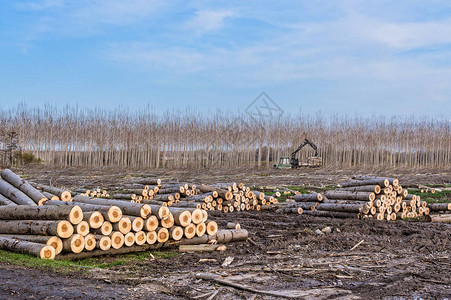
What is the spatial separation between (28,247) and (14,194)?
4.10m

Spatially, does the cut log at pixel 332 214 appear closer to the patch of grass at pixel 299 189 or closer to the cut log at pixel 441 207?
the cut log at pixel 441 207

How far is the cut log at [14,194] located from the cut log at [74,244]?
129 inches

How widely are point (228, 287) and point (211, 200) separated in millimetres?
9517

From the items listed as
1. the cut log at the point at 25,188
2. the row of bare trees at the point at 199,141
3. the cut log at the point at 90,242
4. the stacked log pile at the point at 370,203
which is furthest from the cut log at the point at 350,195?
the row of bare trees at the point at 199,141

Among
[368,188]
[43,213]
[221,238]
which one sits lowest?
[221,238]

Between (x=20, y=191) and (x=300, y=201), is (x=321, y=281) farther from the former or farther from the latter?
(x=300, y=201)

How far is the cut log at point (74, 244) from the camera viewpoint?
7.52 m

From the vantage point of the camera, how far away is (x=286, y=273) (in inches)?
269

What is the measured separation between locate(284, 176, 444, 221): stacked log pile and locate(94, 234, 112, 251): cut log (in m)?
8.43

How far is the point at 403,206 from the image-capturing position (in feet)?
45.9

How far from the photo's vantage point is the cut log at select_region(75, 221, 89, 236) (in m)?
7.65

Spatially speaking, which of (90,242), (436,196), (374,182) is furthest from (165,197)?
(436,196)

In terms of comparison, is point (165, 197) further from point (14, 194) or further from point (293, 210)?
point (14, 194)

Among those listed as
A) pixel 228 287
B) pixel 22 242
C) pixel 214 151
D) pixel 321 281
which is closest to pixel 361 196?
pixel 321 281
